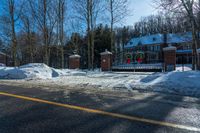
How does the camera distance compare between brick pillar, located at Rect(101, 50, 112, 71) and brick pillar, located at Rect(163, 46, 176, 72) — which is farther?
brick pillar, located at Rect(101, 50, 112, 71)

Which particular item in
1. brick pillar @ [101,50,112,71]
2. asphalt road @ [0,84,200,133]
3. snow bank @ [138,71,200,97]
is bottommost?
asphalt road @ [0,84,200,133]

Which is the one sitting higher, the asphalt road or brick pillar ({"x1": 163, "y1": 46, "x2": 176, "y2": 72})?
brick pillar ({"x1": 163, "y1": 46, "x2": 176, "y2": 72})

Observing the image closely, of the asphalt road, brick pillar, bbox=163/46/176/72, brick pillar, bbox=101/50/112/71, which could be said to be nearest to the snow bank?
the asphalt road

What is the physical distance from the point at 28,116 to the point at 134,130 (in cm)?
218

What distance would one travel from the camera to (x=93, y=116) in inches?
153

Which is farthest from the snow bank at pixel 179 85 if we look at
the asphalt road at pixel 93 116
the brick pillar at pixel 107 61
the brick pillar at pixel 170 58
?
the brick pillar at pixel 107 61

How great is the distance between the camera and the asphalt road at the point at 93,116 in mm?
3189

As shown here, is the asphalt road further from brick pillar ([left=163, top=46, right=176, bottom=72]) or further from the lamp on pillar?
the lamp on pillar

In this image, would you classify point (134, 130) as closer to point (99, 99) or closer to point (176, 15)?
point (99, 99)

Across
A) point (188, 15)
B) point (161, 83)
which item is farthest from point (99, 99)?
point (188, 15)

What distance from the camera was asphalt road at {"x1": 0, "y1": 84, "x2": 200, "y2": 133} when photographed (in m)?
3.19

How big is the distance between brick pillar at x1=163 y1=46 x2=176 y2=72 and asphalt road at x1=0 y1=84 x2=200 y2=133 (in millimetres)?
10771

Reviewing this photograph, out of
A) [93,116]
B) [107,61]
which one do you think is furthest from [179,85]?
[107,61]

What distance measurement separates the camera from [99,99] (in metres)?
5.43
